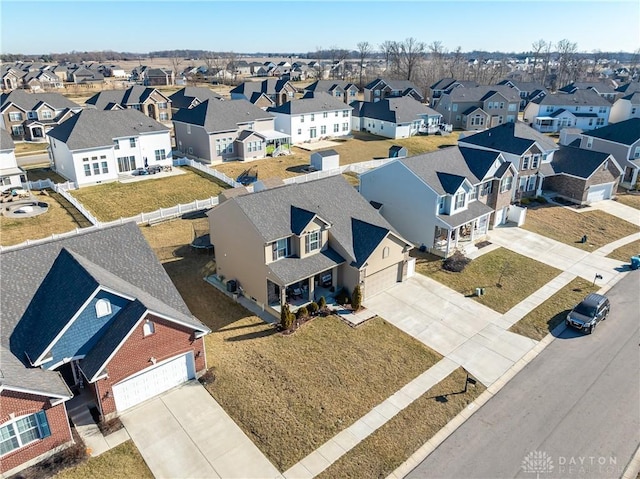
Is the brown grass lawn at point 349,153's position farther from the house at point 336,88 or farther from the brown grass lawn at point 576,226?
the house at point 336,88

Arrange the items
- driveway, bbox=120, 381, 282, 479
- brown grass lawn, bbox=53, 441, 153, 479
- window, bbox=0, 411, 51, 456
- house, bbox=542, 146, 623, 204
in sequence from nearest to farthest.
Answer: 1. window, bbox=0, 411, 51, 456
2. brown grass lawn, bbox=53, 441, 153, 479
3. driveway, bbox=120, 381, 282, 479
4. house, bbox=542, 146, 623, 204

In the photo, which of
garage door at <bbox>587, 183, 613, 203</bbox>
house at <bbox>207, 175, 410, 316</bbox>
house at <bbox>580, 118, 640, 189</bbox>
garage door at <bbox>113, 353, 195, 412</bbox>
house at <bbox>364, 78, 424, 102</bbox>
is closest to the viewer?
garage door at <bbox>113, 353, 195, 412</bbox>

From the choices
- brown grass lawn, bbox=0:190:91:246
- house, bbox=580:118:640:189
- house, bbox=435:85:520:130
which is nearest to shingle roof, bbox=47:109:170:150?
brown grass lawn, bbox=0:190:91:246

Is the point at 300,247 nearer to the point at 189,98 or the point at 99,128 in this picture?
the point at 99,128

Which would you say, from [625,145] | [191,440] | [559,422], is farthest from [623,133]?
[191,440]

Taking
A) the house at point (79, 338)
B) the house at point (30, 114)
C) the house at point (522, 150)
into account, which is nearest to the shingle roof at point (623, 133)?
the house at point (522, 150)

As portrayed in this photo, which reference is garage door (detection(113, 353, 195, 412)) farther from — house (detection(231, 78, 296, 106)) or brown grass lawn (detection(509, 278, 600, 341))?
house (detection(231, 78, 296, 106))
